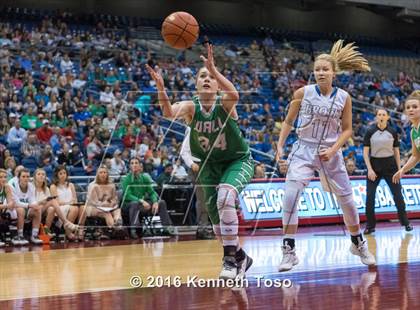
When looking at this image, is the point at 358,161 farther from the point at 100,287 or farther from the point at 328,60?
the point at 100,287

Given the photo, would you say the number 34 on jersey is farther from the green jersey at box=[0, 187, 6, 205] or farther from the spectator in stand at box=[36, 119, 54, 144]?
the spectator in stand at box=[36, 119, 54, 144]

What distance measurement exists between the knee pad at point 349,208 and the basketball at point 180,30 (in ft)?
6.79

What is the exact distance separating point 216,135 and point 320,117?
1.24 metres

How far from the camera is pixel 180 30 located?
685 cm

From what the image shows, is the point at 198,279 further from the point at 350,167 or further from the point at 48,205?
the point at 350,167

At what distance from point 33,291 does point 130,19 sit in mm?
21746

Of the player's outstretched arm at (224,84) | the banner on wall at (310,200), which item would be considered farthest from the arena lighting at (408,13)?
the player's outstretched arm at (224,84)

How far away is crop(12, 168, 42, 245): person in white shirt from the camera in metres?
11.1

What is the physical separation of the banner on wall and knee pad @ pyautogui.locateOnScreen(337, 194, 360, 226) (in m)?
5.99

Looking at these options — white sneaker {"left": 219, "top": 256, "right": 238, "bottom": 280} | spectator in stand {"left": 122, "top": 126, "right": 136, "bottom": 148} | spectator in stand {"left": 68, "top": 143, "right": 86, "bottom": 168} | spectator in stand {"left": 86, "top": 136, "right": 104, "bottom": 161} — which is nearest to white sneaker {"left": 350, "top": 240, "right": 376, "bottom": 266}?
white sneaker {"left": 219, "top": 256, "right": 238, "bottom": 280}

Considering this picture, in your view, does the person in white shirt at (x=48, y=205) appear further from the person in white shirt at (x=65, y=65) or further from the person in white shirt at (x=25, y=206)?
the person in white shirt at (x=65, y=65)

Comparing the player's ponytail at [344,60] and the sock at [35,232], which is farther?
the sock at [35,232]

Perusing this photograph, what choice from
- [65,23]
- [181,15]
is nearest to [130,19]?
[65,23]

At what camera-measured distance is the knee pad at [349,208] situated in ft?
23.0
